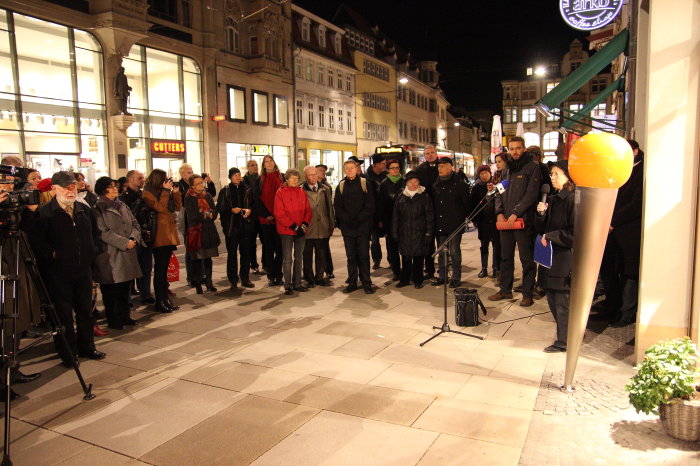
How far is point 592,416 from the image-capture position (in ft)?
13.9

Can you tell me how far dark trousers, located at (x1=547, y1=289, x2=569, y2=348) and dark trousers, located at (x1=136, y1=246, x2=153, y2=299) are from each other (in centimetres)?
585

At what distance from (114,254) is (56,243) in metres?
1.36

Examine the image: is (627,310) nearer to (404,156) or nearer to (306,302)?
(306,302)

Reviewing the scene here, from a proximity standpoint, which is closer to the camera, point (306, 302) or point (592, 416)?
point (592, 416)

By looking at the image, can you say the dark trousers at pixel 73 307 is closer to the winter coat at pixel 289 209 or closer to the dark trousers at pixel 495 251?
the winter coat at pixel 289 209

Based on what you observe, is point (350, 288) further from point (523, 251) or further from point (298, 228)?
point (523, 251)

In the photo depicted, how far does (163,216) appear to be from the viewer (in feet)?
25.7

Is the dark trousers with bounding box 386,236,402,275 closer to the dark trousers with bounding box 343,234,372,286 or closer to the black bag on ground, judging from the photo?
the dark trousers with bounding box 343,234,372,286

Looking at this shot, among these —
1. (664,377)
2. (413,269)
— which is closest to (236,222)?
(413,269)

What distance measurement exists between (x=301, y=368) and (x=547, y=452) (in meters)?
2.61

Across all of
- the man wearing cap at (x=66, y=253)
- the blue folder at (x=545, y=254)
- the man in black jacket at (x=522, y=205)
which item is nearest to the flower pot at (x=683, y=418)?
the blue folder at (x=545, y=254)

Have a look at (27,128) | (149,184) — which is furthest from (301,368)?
(27,128)

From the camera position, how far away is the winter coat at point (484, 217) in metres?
9.80

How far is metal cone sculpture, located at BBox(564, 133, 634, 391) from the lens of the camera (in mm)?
3834
